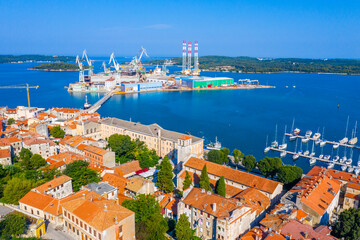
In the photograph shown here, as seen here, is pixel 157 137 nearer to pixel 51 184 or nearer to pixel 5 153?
pixel 51 184

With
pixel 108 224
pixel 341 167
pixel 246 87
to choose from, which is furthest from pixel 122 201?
pixel 246 87

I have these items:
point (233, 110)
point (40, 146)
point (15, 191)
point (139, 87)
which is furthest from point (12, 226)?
point (139, 87)

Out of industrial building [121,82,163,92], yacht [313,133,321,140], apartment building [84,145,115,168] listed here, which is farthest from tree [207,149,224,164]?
industrial building [121,82,163,92]

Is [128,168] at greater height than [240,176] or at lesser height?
lesser

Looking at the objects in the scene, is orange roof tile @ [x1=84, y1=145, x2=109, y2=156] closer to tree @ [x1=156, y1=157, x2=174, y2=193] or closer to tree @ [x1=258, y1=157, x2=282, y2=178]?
tree @ [x1=156, y1=157, x2=174, y2=193]

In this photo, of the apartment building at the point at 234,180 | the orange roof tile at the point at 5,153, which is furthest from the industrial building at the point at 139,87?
the apartment building at the point at 234,180

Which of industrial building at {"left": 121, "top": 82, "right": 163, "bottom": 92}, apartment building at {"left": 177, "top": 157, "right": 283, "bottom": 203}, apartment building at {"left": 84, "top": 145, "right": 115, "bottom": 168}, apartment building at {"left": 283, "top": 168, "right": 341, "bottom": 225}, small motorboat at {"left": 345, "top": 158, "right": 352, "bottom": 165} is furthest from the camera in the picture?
industrial building at {"left": 121, "top": 82, "right": 163, "bottom": 92}

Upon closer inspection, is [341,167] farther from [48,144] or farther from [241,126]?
[48,144]
